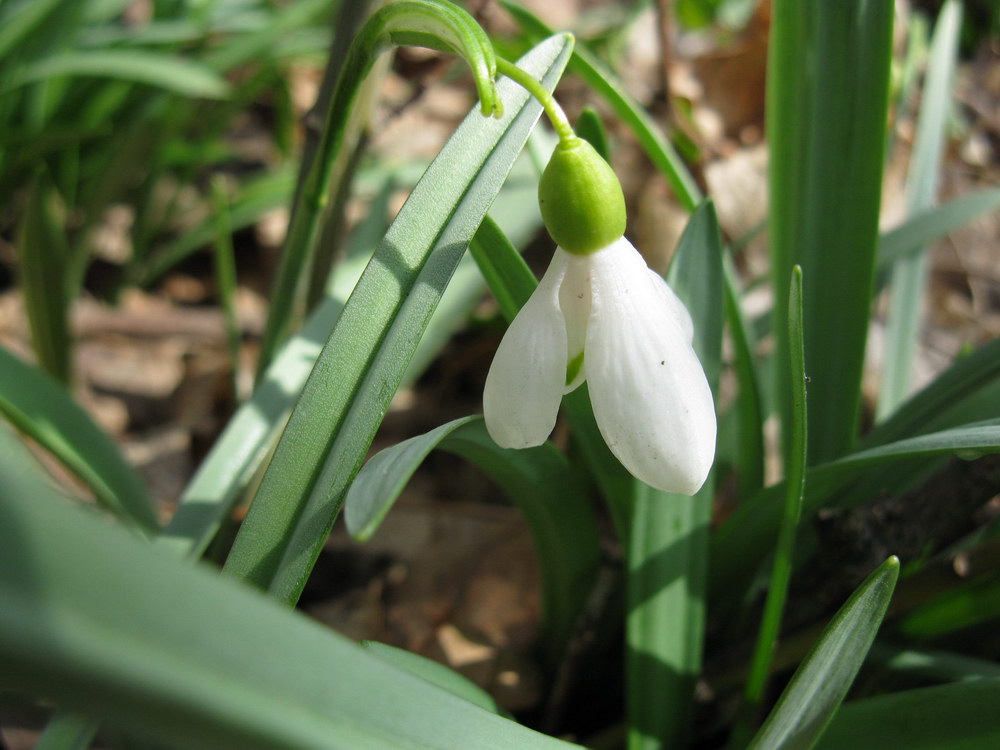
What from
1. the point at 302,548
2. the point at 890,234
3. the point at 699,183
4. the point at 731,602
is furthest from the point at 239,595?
the point at 699,183

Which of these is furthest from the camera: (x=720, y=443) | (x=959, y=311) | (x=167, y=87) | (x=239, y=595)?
(x=959, y=311)

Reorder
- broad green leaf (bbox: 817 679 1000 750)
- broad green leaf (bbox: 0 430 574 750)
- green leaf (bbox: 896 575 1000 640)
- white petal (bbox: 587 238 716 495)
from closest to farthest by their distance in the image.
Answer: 1. broad green leaf (bbox: 0 430 574 750)
2. white petal (bbox: 587 238 716 495)
3. broad green leaf (bbox: 817 679 1000 750)
4. green leaf (bbox: 896 575 1000 640)

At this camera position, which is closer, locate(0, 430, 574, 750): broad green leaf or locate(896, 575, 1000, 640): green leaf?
locate(0, 430, 574, 750): broad green leaf

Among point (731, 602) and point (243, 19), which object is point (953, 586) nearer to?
point (731, 602)

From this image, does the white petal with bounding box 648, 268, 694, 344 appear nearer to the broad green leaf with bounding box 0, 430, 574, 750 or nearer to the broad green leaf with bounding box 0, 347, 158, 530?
the broad green leaf with bounding box 0, 430, 574, 750

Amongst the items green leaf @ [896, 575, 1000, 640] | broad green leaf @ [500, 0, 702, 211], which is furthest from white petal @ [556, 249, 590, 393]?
green leaf @ [896, 575, 1000, 640]
